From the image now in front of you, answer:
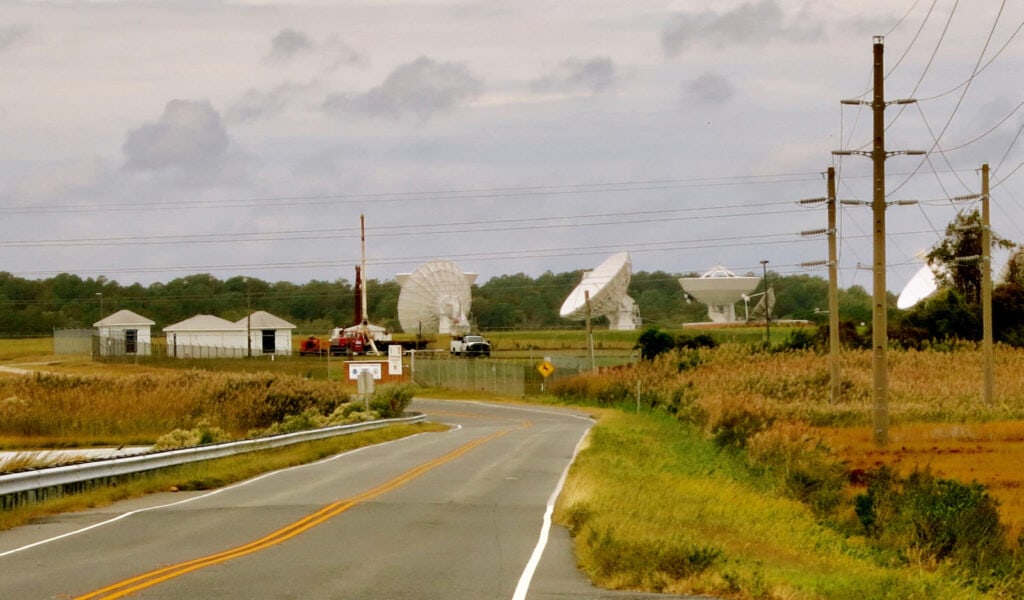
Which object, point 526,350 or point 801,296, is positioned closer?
point 526,350

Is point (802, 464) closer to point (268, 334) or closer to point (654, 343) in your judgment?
point (654, 343)

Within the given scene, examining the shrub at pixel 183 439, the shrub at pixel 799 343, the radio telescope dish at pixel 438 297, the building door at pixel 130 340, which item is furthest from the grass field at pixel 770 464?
the radio telescope dish at pixel 438 297

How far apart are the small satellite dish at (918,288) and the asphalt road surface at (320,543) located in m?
97.7

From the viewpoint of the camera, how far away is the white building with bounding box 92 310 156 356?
336ft

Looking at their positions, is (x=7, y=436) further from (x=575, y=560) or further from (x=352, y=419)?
(x=575, y=560)

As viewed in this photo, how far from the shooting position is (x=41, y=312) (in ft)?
467

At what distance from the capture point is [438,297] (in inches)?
5037

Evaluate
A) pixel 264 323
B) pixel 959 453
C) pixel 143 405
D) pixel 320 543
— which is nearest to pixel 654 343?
pixel 264 323

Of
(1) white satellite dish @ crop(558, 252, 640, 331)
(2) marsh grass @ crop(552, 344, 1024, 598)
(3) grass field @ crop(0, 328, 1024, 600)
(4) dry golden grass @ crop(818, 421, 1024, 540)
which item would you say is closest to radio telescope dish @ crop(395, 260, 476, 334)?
(1) white satellite dish @ crop(558, 252, 640, 331)

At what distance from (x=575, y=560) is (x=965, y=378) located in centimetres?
5040

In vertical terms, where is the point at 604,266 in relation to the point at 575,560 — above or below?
above

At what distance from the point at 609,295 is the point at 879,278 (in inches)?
3199

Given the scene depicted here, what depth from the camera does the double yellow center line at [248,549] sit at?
12.5 metres

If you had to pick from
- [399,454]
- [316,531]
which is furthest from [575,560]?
[399,454]
